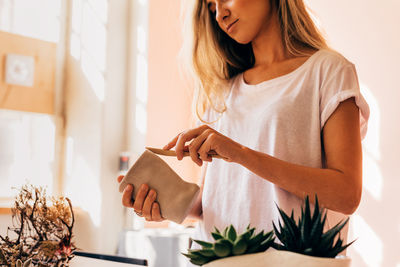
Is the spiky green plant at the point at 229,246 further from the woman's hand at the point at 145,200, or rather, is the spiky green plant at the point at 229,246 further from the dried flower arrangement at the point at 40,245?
the dried flower arrangement at the point at 40,245

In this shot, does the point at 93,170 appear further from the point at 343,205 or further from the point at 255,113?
the point at 343,205

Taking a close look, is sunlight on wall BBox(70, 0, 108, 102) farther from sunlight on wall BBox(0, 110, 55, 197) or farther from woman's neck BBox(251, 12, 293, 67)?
woman's neck BBox(251, 12, 293, 67)

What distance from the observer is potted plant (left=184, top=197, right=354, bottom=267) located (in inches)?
20.9

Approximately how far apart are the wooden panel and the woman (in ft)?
8.85

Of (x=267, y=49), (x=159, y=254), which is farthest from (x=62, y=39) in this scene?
(x=267, y=49)

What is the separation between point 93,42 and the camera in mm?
3850

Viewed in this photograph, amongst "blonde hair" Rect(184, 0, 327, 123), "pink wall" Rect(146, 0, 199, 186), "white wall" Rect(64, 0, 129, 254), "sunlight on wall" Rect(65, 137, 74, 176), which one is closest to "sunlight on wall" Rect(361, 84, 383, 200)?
"pink wall" Rect(146, 0, 199, 186)

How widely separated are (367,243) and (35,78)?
2.96 metres

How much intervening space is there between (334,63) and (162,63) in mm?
2940

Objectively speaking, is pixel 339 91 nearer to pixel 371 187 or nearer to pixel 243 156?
pixel 243 156

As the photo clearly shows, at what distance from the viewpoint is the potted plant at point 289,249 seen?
1.74 ft

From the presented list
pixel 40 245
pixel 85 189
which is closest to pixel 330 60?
pixel 40 245

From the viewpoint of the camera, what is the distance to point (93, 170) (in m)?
3.72

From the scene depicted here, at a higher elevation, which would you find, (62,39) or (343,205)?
(62,39)
